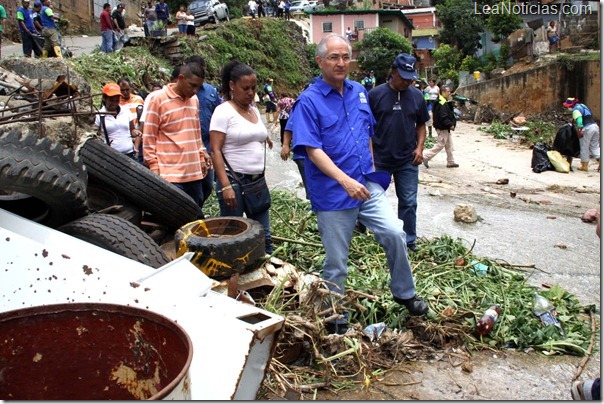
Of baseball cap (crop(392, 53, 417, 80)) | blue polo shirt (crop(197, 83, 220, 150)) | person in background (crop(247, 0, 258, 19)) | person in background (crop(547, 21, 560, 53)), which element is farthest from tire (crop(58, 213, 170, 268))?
person in background (crop(247, 0, 258, 19))

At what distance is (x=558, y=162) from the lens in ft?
37.3

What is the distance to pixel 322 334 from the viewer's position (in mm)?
3244

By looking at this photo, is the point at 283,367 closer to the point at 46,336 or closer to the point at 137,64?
the point at 46,336

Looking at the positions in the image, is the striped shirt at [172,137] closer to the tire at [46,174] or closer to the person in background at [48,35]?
the tire at [46,174]

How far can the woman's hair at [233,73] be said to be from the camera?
4.16 meters

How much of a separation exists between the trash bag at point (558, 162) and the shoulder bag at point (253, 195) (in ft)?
29.3

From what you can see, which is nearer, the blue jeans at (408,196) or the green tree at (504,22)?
the blue jeans at (408,196)

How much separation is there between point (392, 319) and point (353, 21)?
2120 inches

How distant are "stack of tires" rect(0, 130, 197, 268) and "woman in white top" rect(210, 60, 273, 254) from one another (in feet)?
1.63

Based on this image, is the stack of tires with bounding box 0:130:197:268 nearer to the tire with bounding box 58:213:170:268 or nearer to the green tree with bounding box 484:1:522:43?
the tire with bounding box 58:213:170:268

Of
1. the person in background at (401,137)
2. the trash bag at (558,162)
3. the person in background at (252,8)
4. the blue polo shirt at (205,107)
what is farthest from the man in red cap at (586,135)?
the person in background at (252,8)

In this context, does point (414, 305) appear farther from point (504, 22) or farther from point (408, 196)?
point (504, 22)

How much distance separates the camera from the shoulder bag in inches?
169

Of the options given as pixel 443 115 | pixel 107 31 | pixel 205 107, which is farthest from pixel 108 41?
pixel 205 107
